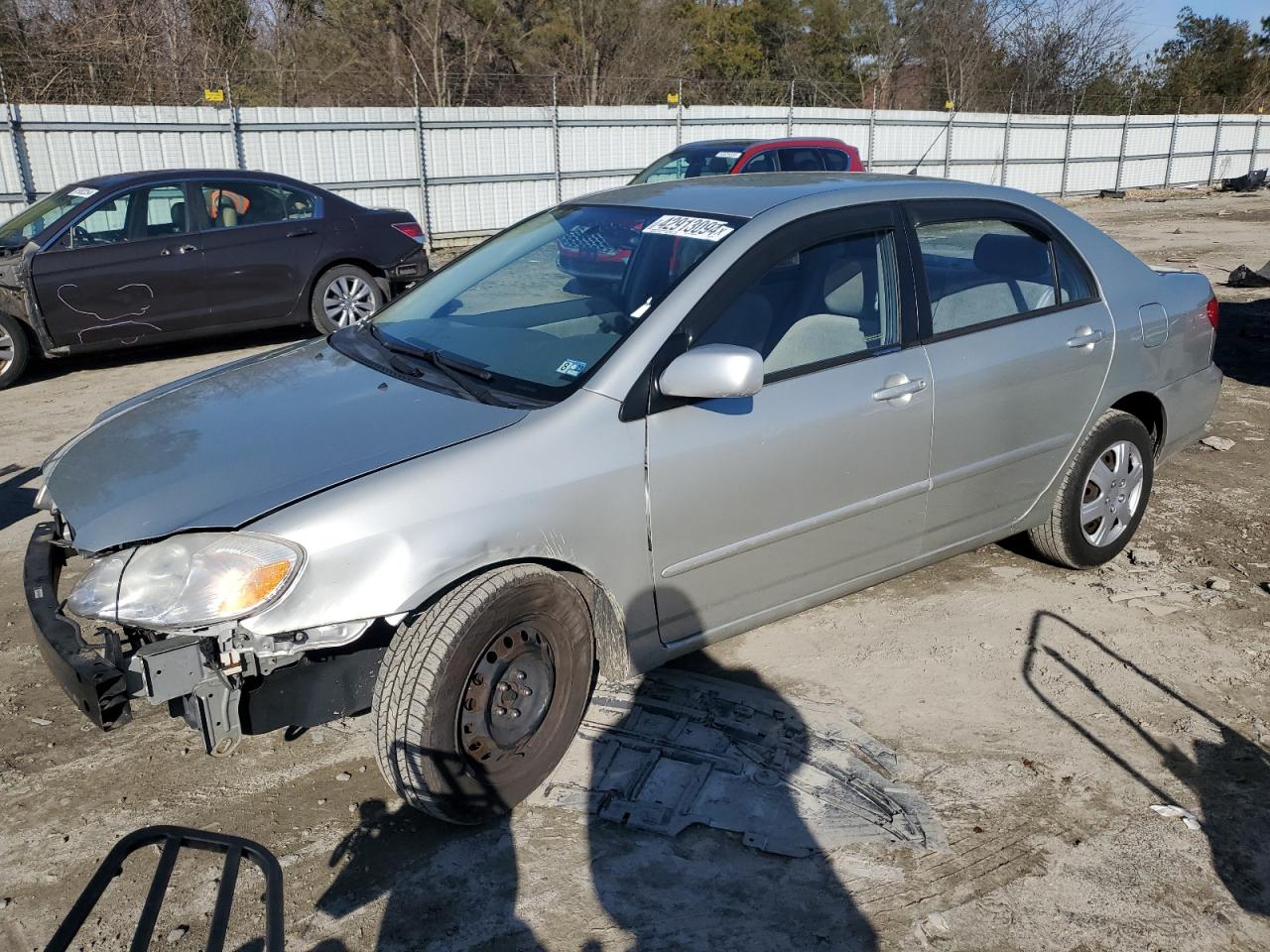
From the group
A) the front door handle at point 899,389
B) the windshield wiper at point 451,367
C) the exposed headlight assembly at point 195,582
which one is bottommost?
the exposed headlight assembly at point 195,582

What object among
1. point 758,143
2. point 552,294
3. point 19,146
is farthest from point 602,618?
point 19,146

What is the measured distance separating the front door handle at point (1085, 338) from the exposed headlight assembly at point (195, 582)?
3143 millimetres

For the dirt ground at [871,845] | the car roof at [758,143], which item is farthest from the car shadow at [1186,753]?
the car roof at [758,143]

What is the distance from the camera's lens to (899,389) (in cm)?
375

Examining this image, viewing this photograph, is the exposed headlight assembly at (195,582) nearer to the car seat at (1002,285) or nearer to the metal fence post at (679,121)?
the car seat at (1002,285)

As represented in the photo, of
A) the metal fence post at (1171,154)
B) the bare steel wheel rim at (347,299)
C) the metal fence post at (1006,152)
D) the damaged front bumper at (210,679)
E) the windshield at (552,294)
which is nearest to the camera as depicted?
the damaged front bumper at (210,679)

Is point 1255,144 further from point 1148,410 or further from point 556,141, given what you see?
point 1148,410

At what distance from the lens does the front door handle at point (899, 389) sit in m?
3.72

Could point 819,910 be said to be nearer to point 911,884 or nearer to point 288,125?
point 911,884

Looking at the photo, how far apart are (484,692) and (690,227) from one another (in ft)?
5.66

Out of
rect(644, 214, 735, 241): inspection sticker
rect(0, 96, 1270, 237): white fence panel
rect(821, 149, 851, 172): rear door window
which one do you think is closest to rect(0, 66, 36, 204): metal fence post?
rect(0, 96, 1270, 237): white fence panel

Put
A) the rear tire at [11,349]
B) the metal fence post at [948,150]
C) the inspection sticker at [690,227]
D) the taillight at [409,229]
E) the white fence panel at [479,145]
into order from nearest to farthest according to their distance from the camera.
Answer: the inspection sticker at [690,227]
the rear tire at [11,349]
the taillight at [409,229]
the white fence panel at [479,145]
the metal fence post at [948,150]

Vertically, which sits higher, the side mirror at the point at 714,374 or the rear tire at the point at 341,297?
the side mirror at the point at 714,374

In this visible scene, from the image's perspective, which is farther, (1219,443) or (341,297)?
(341,297)
